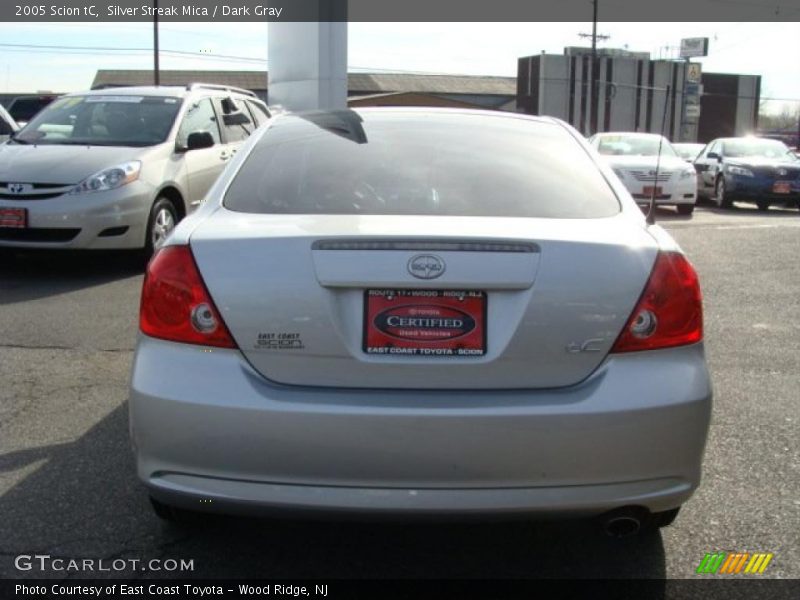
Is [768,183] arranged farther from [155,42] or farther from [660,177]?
[155,42]

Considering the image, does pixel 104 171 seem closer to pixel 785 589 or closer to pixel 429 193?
pixel 429 193

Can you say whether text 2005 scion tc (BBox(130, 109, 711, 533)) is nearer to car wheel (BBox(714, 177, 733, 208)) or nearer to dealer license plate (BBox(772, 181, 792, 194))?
dealer license plate (BBox(772, 181, 792, 194))

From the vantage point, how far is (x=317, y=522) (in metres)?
3.00

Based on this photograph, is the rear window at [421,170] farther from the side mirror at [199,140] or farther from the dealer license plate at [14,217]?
the side mirror at [199,140]

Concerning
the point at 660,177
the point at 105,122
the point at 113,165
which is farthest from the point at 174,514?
the point at 660,177

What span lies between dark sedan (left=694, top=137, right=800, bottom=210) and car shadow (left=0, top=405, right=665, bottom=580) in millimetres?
14851

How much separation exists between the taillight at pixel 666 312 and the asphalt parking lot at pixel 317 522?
27.1 inches

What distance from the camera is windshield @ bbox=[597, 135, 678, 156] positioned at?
15.9m

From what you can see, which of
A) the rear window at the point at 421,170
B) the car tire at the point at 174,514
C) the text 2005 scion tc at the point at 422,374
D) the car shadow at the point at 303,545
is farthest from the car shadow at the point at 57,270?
the text 2005 scion tc at the point at 422,374

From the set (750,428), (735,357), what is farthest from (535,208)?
(735,357)

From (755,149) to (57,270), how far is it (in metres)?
14.9

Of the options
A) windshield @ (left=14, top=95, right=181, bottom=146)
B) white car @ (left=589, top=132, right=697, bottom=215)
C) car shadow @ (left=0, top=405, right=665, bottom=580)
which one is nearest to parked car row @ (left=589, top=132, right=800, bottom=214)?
white car @ (left=589, top=132, right=697, bottom=215)

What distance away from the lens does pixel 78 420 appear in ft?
13.9

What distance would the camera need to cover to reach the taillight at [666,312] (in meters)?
2.58
